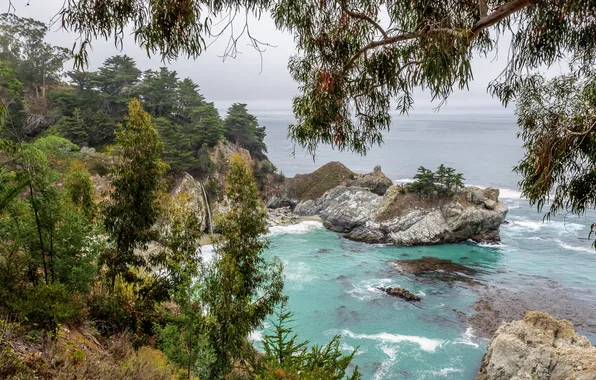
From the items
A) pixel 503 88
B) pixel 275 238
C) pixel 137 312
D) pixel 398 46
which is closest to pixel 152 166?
pixel 137 312

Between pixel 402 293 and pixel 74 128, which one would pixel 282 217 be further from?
pixel 74 128

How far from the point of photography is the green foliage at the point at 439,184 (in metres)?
32.0

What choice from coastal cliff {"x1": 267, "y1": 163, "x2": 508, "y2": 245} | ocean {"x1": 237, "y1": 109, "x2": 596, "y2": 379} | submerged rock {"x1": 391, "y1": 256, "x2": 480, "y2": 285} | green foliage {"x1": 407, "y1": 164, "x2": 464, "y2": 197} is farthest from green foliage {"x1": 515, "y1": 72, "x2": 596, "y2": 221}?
green foliage {"x1": 407, "y1": 164, "x2": 464, "y2": 197}

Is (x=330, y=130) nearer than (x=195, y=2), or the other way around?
(x=195, y=2)

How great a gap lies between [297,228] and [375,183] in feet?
36.9

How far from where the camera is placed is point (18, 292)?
6.04 meters

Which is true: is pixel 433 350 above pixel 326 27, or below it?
below

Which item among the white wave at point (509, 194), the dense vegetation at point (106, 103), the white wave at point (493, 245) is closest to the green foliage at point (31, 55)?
the dense vegetation at point (106, 103)

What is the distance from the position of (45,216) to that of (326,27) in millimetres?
6127

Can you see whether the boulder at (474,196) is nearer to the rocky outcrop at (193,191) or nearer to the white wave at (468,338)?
the white wave at (468,338)

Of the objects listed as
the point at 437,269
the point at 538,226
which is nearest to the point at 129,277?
the point at 437,269

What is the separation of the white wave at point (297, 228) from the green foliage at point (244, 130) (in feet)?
44.7

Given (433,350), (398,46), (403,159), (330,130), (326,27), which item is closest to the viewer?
(398,46)

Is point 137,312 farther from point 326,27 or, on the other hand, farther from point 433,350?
point 433,350
